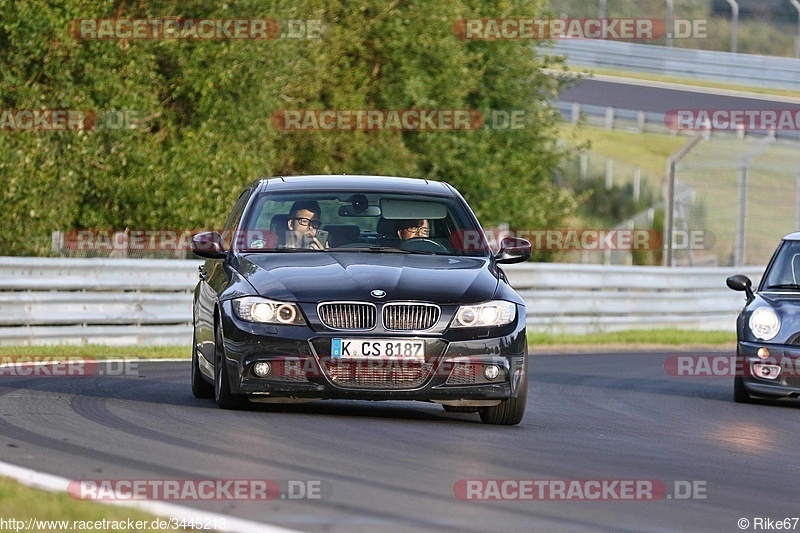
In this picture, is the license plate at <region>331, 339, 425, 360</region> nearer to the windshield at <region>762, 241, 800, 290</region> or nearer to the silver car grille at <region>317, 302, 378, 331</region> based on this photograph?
the silver car grille at <region>317, 302, 378, 331</region>

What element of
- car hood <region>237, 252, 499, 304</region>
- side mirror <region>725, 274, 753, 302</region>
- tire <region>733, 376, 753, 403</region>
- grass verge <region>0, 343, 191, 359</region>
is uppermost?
car hood <region>237, 252, 499, 304</region>

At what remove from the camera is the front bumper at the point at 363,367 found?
935 cm

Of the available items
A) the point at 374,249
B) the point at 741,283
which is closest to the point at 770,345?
the point at 741,283

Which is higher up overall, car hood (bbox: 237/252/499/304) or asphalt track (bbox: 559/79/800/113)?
asphalt track (bbox: 559/79/800/113)

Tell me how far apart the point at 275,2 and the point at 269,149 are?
2398mm

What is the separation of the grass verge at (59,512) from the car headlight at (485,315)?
11.9 ft

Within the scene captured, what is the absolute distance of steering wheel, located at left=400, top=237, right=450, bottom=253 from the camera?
10547 millimetres

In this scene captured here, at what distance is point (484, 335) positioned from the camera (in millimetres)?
9555

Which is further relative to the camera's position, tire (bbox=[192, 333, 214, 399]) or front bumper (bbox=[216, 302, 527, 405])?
tire (bbox=[192, 333, 214, 399])

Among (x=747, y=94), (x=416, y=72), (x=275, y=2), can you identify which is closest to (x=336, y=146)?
(x=416, y=72)

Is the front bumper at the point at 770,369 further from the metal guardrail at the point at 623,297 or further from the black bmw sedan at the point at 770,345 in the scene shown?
the metal guardrail at the point at 623,297

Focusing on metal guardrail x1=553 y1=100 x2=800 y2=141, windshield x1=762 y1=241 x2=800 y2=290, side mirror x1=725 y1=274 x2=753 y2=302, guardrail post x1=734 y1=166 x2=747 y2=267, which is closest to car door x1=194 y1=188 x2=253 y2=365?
side mirror x1=725 y1=274 x2=753 y2=302

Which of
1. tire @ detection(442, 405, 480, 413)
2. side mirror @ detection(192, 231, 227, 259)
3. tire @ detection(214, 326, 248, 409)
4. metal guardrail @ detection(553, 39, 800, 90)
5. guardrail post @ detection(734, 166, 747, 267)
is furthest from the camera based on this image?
metal guardrail @ detection(553, 39, 800, 90)

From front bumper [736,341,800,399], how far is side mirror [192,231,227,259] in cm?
493
